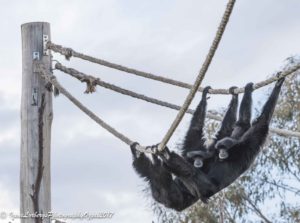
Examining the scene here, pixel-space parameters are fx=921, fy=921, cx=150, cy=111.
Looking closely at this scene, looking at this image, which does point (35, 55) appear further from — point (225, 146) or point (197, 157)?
point (225, 146)

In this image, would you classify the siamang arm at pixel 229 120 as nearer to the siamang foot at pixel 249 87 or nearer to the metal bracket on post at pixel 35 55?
the siamang foot at pixel 249 87

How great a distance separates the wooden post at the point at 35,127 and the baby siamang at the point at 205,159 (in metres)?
0.81

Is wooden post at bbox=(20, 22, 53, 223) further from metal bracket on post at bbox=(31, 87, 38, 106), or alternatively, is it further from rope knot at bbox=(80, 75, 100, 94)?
rope knot at bbox=(80, 75, 100, 94)

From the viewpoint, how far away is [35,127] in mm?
8000

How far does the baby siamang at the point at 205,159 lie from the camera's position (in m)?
8.23

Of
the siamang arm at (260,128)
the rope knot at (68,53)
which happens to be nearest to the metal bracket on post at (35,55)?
the rope knot at (68,53)

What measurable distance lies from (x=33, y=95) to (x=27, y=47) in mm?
463

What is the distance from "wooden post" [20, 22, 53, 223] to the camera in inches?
307

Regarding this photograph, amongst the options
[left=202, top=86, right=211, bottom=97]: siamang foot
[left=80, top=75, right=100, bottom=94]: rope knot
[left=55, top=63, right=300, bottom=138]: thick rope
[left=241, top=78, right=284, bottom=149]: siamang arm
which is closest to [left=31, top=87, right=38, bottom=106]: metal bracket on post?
[left=55, top=63, right=300, bottom=138]: thick rope

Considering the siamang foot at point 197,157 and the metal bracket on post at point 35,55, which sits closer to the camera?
the metal bracket on post at point 35,55

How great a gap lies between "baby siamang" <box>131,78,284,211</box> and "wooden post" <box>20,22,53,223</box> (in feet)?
2.66

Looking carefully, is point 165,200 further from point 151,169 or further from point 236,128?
point 236,128

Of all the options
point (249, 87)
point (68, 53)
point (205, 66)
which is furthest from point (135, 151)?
point (205, 66)

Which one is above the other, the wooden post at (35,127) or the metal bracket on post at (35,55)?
the metal bracket on post at (35,55)
